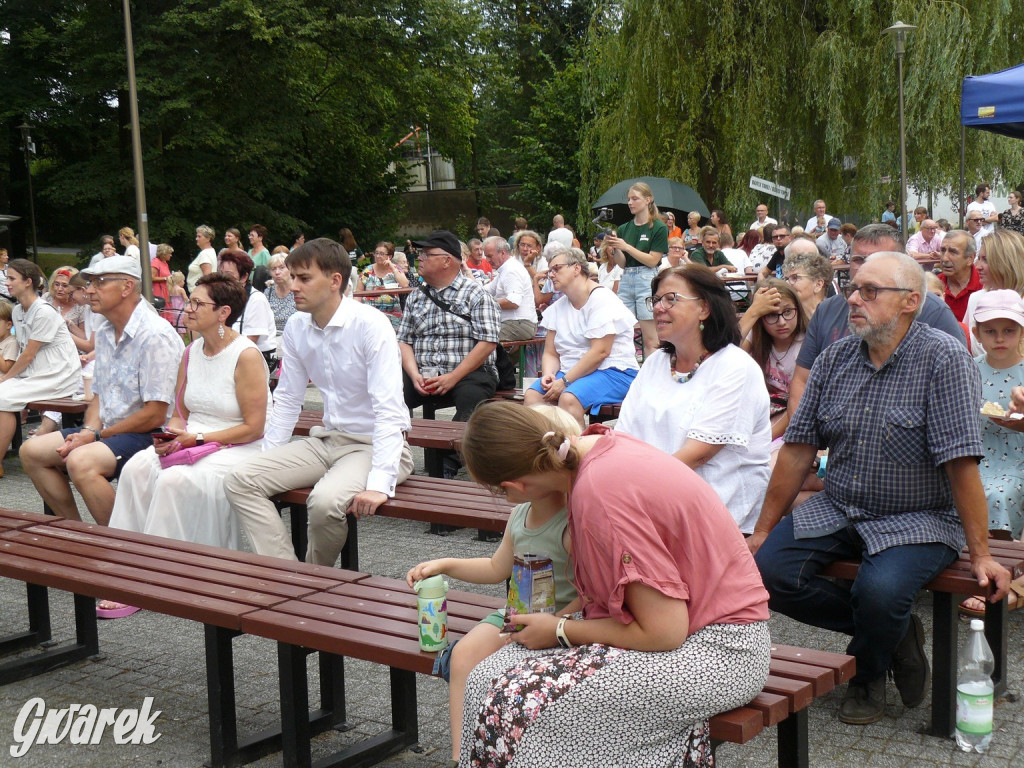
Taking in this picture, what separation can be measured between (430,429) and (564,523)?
390cm

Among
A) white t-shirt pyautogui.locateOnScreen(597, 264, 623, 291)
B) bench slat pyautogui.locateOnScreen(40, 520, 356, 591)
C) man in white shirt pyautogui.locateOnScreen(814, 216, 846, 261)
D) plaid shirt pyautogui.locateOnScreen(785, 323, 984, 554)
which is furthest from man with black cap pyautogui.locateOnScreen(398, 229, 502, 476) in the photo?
man in white shirt pyautogui.locateOnScreen(814, 216, 846, 261)

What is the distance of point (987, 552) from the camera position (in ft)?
11.8

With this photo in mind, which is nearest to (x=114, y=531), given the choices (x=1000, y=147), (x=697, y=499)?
(x=697, y=499)

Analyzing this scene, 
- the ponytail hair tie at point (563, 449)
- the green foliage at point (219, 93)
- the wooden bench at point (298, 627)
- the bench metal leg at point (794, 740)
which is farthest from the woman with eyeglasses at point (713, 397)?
the green foliage at point (219, 93)

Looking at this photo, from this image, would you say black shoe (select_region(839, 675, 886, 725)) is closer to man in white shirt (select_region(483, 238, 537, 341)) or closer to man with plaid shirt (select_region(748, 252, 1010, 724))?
man with plaid shirt (select_region(748, 252, 1010, 724))

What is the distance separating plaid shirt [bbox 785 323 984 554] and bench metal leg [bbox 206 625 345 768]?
1.73 m

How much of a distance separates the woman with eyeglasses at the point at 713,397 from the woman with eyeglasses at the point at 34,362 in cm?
598

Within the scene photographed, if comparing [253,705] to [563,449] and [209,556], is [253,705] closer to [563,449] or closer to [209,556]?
[209,556]

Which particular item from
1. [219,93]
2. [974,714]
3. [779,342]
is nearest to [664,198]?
[779,342]

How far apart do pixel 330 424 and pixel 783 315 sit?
230 centimetres

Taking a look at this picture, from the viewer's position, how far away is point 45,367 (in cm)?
Answer: 872

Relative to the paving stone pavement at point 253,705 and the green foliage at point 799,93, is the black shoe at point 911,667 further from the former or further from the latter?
the green foliage at point 799,93

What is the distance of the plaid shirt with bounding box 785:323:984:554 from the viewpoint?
3.63m

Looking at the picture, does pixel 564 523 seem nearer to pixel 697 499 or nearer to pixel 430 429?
pixel 697 499
